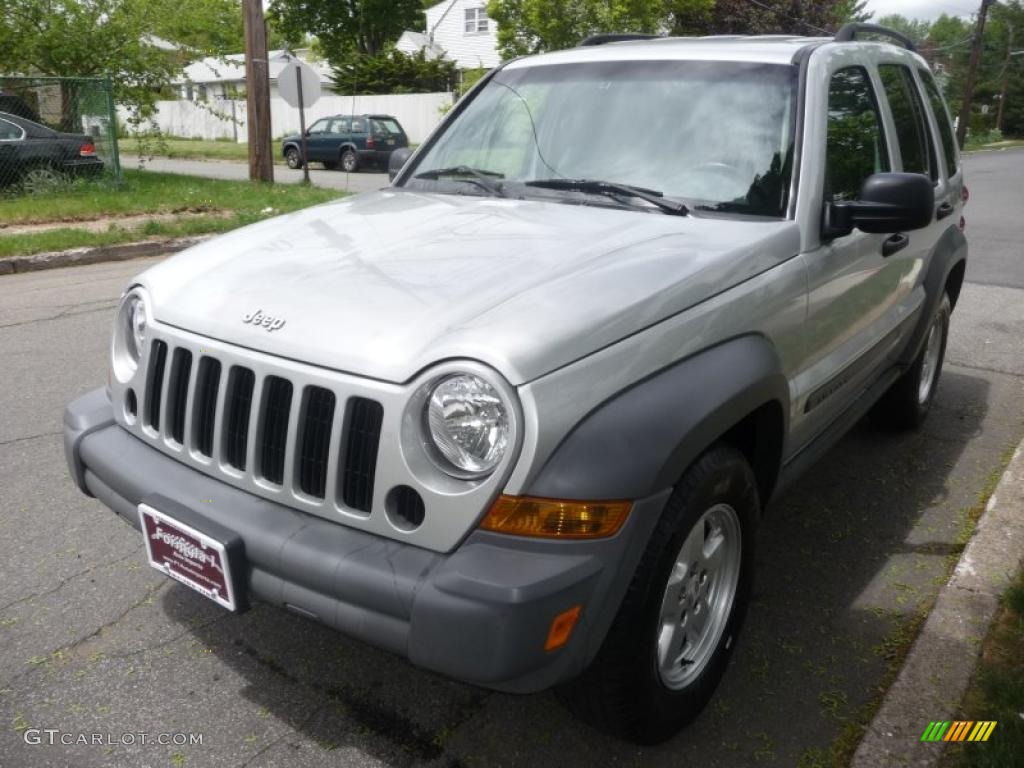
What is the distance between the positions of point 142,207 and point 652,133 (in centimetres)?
1158

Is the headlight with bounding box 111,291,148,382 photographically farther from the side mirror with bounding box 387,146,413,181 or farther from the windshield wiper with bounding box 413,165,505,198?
the side mirror with bounding box 387,146,413,181

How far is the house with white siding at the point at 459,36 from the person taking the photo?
45250 mm

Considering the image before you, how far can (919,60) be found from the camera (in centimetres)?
471

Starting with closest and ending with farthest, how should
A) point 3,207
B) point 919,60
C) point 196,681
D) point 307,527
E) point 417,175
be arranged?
point 307,527, point 196,681, point 417,175, point 919,60, point 3,207

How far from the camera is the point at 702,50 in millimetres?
3531

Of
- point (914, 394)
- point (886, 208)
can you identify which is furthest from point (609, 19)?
point (886, 208)

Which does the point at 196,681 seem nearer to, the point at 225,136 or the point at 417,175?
the point at 417,175

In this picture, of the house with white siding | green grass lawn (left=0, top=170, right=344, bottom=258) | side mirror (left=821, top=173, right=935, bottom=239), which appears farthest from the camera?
the house with white siding

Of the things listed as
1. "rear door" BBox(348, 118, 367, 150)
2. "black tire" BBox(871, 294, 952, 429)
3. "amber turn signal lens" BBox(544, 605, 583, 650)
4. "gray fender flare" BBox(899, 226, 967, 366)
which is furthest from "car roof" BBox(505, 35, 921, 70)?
"rear door" BBox(348, 118, 367, 150)

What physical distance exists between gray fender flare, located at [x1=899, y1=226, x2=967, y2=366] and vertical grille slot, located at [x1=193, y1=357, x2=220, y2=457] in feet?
10.2

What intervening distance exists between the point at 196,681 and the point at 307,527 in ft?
2.95

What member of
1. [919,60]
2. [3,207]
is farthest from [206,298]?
[3,207]

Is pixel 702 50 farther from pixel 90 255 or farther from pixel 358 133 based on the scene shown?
pixel 358 133

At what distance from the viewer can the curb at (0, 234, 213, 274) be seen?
9377mm
